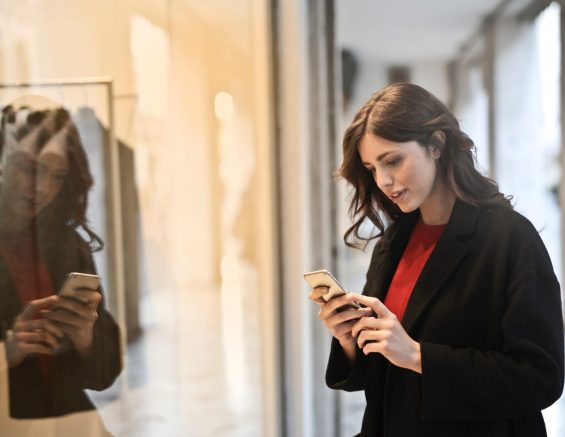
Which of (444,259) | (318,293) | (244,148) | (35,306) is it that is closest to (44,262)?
(35,306)

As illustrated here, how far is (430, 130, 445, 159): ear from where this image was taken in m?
1.28

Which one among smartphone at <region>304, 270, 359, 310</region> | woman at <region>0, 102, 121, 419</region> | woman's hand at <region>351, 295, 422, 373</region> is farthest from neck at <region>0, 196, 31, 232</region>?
woman's hand at <region>351, 295, 422, 373</region>

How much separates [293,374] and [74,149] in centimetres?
146

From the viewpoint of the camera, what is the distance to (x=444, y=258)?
1290 mm

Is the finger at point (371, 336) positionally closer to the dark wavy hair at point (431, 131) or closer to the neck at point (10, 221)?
the dark wavy hair at point (431, 131)

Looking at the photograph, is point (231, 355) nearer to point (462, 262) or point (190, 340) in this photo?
point (190, 340)

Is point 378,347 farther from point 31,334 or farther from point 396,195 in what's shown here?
point 31,334

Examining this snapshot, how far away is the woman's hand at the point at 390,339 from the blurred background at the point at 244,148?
2.19ft

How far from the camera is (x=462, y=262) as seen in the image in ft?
4.19

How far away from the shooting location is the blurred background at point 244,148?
5.23ft

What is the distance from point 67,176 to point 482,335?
0.98 m

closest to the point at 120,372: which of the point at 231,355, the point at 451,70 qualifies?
the point at 231,355

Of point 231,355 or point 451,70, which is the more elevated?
point 451,70

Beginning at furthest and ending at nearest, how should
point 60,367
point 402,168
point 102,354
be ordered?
point 102,354, point 60,367, point 402,168
